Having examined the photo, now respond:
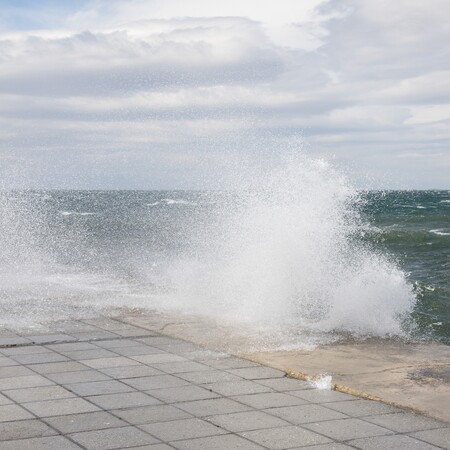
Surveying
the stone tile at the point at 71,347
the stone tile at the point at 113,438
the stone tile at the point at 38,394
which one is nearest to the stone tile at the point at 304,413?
the stone tile at the point at 113,438

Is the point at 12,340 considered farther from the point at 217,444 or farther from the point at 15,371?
the point at 217,444

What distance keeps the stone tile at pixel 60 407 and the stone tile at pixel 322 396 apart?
136 cm

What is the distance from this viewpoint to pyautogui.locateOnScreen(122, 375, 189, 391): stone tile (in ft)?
17.1

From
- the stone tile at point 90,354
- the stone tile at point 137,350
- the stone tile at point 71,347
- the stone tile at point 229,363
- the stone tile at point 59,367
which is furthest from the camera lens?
the stone tile at point 71,347

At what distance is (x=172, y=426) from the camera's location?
4.33 metres

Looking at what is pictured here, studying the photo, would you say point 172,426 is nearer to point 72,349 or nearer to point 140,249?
point 72,349

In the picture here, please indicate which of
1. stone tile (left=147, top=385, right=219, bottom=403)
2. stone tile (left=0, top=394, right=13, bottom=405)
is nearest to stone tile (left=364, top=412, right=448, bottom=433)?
stone tile (left=147, top=385, right=219, bottom=403)

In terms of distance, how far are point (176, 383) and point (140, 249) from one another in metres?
20.2

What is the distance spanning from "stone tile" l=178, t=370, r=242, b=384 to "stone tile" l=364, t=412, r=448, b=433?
120cm

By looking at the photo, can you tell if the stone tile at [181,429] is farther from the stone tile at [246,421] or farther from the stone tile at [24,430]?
the stone tile at [24,430]

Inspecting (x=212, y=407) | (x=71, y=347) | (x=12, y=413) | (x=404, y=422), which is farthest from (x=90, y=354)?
(x=404, y=422)

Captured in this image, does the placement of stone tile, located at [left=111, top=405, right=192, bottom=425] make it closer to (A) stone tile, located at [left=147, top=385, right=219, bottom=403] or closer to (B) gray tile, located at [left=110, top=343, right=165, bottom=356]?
(A) stone tile, located at [left=147, top=385, right=219, bottom=403]

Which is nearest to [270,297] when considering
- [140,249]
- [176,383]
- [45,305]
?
[45,305]

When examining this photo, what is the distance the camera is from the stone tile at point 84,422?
429cm
